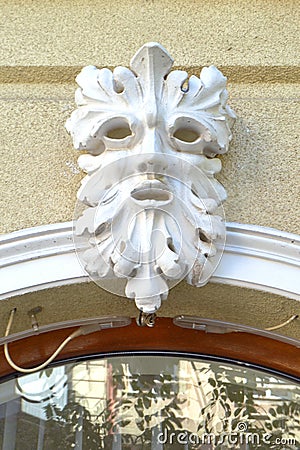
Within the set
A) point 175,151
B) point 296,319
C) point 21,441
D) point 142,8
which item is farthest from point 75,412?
point 142,8

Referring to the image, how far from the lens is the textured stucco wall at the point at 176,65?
1468 millimetres

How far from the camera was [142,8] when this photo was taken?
5.59ft

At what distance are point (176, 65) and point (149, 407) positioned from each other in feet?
3.23

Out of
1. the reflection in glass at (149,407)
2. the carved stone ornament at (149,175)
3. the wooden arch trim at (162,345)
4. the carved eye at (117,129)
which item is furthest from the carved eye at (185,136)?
the reflection in glass at (149,407)

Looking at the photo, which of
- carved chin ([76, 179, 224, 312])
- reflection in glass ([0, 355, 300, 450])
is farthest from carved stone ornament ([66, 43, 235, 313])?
reflection in glass ([0, 355, 300, 450])

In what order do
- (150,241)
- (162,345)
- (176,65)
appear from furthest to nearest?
(162,345) → (176,65) → (150,241)

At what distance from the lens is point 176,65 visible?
161cm

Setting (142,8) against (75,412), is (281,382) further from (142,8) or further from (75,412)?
(142,8)

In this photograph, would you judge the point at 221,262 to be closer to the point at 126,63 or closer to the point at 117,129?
the point at 117,129

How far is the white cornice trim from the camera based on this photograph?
1.39 metres

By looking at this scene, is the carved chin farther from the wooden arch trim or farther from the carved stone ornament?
the wooden arch trim

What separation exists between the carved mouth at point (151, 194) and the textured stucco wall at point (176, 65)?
180mm

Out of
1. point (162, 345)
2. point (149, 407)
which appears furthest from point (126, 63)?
point (149, 407)

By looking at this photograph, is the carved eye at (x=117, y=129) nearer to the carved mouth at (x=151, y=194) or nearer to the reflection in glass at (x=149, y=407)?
the carved mouth at (x=151, y=194)
